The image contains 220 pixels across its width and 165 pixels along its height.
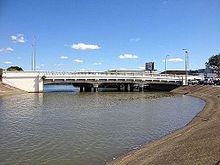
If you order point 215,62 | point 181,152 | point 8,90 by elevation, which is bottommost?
point 181,152

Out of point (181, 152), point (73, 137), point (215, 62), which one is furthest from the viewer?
point (215, 62)

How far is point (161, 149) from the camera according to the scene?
21062 mm

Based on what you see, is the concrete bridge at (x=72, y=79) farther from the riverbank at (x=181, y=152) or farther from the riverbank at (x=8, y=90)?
the riverbank at (x=181, y=152)

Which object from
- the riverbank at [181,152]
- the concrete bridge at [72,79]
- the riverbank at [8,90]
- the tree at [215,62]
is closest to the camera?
A: the riverbank at [181,152]

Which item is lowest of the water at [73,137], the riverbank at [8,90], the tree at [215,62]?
the water at [73,137]

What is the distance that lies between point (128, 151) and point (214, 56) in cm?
15873

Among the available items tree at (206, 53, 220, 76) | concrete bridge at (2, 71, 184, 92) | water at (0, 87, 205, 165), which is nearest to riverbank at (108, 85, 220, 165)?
water at (0, 87, 205, 165)

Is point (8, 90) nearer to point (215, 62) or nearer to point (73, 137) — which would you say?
point (73, 137)

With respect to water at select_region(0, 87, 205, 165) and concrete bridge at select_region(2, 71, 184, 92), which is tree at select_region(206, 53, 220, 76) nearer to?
concrete bridge at select_region(2, 71, 184, 92)

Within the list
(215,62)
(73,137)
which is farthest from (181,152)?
(215,62)

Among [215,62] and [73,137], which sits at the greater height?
[215,62]

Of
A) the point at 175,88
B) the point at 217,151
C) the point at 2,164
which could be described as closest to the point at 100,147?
the point at 2,164

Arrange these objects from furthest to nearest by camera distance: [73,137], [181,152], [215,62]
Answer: [215,62], [73,137], [181,152]

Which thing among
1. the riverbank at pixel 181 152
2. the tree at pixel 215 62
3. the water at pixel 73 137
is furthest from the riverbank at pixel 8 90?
the tree at pixel 215 62
